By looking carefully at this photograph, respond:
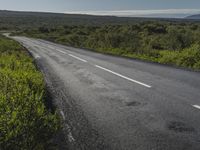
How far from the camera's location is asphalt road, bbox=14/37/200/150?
5.98 metres

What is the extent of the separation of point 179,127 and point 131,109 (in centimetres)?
181

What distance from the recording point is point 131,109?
8.25 meters

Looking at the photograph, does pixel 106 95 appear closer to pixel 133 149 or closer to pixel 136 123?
pixel 136 123

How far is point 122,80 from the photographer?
12797 millimetres

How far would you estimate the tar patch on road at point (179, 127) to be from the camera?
644cm

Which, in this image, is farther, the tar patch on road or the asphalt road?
the tar patch on road

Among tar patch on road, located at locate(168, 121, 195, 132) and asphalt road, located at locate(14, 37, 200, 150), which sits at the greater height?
tar patch on road, located at locate(168, 121, 195, 132)

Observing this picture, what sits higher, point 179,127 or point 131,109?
point 179,127

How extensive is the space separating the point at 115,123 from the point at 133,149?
5.34 feet

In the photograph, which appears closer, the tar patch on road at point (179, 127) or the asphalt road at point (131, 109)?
the asphalt road at point (131, 109)

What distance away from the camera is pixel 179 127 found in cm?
662

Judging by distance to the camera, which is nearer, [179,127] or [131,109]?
[179,127]

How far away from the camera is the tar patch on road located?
644 centimetres

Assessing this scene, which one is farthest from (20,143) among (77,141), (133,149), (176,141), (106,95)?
(106,95)
